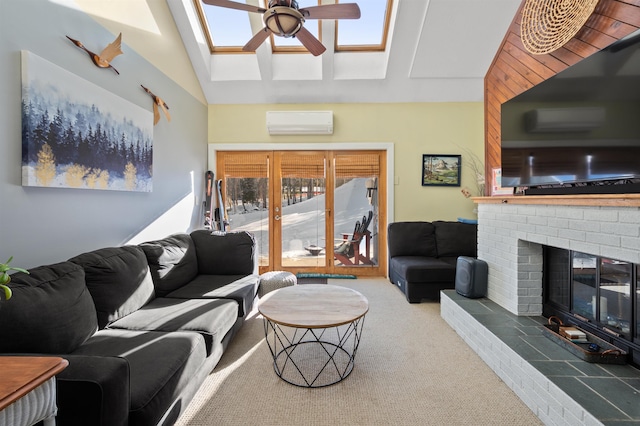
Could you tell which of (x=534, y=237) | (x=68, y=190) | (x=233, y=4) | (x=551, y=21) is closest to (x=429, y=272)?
(x=534, y=237)

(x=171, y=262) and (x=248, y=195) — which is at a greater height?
(x=248, y=195)

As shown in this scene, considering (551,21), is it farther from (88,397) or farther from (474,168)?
(88,397)

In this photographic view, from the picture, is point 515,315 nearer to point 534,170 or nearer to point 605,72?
point 534,170

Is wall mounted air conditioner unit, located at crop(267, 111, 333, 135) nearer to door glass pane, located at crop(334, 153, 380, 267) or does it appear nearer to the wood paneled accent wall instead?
door glass pane, located at crop(334, 153, 380, 267)

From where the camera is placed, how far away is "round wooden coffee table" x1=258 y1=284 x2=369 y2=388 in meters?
1.86

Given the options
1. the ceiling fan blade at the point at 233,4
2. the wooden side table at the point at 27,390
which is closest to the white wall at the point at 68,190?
the ceiling fan blade at the point at 233,4

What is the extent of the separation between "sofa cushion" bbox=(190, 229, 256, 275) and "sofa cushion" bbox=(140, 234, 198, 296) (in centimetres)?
10

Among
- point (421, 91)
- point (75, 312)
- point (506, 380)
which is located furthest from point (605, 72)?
point (75, 312)

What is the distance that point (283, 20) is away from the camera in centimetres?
214

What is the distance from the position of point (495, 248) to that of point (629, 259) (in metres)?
1.22

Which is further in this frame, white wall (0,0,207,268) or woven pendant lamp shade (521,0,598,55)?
woven pendant lamp shade (521,0,598,55)

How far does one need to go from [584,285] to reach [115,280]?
126 inches

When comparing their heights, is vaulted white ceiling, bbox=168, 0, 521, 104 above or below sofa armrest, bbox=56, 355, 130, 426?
above

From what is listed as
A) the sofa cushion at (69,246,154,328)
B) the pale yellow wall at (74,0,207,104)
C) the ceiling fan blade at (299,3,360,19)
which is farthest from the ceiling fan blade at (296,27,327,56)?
the sofa cushion at (69,246,154,328)
